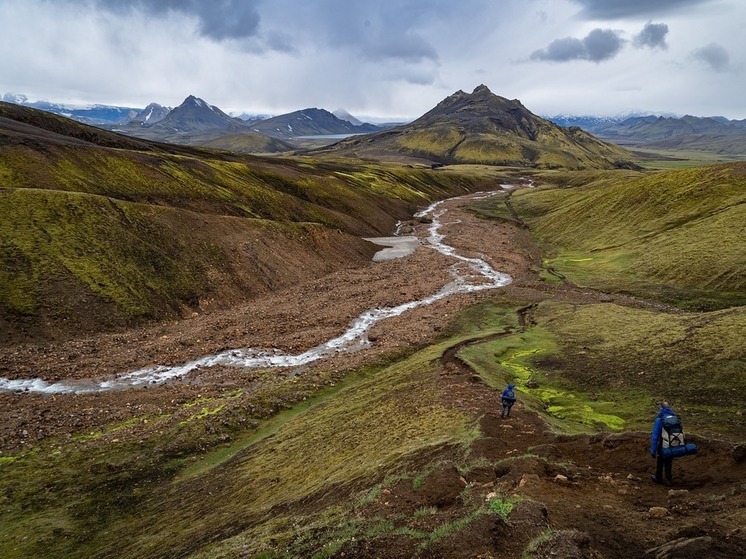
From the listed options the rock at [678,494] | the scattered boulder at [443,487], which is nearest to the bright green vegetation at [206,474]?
the scattered boulder at [443,487]

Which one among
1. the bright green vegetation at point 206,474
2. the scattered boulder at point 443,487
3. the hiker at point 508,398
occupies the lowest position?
the bright green vegetation at point 206,474

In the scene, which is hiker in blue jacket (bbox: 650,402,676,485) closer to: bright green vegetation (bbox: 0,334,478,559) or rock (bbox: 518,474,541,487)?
rock (bbox: 518,474,541,487)

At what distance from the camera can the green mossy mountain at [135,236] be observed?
51.2 m

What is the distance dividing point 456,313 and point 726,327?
28.5 meters

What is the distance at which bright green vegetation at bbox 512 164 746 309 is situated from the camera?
60.3 meters

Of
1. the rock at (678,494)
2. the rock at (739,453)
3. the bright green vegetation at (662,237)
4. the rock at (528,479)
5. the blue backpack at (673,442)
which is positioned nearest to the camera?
the rock at (678,494)

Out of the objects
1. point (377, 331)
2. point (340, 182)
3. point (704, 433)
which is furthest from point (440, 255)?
point (704, 433)

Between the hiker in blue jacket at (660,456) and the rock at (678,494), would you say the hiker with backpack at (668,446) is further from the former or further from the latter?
the rock at (678,494)

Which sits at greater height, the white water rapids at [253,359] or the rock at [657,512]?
the rock at [657,512]

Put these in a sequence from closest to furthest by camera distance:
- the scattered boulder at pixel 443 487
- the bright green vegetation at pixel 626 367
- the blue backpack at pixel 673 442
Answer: the scattered boulder at pixel 443 487 < the blue backpack at pixel 673 442 < the bright green vegetation at pixel 626 367

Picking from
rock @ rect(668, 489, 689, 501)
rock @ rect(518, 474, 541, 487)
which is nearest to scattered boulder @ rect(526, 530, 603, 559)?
rock @ rect(518, 474, 541, 487)

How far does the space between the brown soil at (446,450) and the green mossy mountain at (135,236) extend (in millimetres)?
4396

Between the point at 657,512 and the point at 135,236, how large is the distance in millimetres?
66365

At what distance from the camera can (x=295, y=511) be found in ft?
68.5
